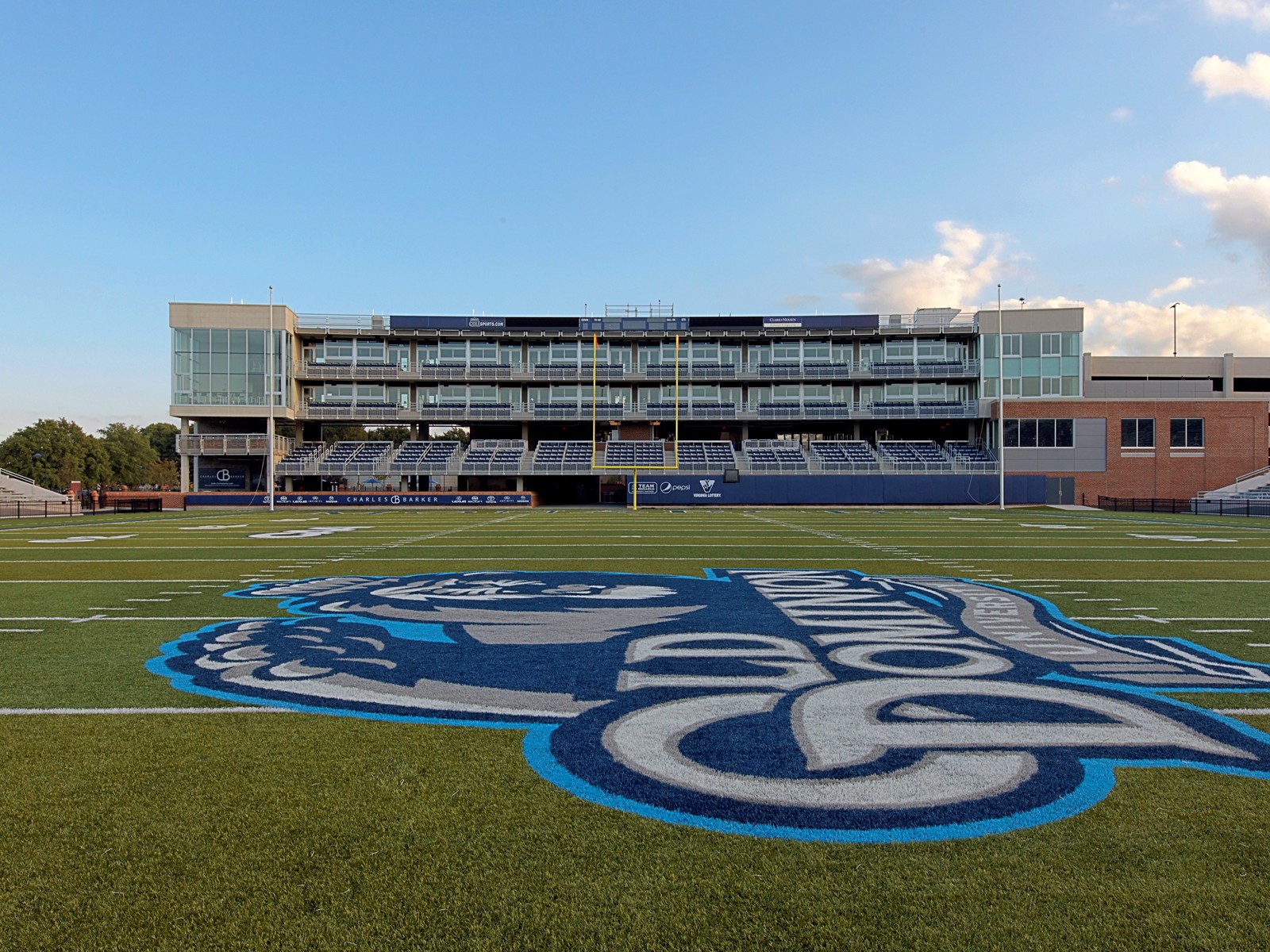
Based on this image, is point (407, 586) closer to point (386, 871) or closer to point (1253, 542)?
point (386, 871)

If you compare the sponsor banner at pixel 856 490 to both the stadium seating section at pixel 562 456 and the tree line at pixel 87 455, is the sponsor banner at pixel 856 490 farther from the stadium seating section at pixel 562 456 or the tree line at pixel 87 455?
the tree line at pixel 87 455

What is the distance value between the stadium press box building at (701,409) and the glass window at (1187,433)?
0.45ft

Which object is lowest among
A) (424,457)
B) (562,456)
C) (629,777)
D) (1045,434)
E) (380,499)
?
(629,777)

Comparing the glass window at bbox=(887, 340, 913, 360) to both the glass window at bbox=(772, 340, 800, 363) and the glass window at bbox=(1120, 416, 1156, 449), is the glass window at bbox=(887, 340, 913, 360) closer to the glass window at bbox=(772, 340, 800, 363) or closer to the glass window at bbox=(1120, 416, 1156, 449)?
the glass window at bbox=(772, 340, 800, 363)

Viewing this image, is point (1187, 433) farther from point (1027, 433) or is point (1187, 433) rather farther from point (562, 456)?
point (562, 456)

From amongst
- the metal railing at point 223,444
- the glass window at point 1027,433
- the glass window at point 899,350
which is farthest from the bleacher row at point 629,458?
the glass window at point 899,350

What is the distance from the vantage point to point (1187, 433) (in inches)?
1740

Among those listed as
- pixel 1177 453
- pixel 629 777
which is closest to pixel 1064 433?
pixel 1177 453

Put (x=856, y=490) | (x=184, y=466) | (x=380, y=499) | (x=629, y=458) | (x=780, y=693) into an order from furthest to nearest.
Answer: (x=184, y=466)
(x=629, y=458)
(x=856, y=490)
(x=380, y=499)
(x=780, y=693)

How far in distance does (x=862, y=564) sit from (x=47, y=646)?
37.2ft

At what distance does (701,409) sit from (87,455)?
7209cm

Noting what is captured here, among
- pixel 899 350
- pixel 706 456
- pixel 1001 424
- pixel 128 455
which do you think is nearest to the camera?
pixel 1001 424

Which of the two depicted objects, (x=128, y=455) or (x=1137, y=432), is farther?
(x=128, y=455)

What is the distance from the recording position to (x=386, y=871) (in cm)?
287
